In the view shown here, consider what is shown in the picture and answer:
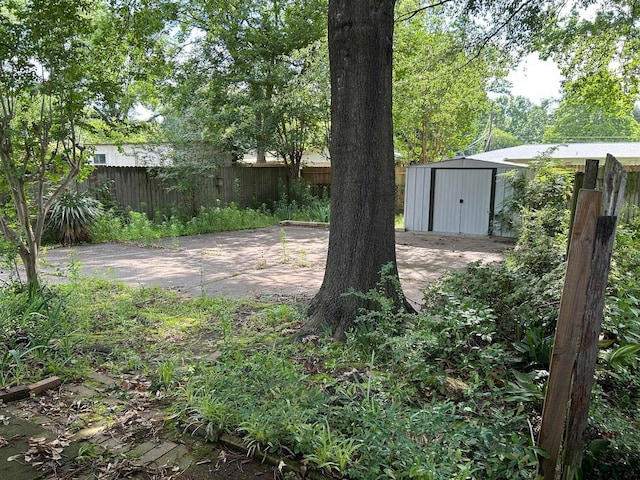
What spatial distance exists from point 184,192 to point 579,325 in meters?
11.7

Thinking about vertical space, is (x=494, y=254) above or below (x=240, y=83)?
below

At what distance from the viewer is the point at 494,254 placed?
832 centimetres

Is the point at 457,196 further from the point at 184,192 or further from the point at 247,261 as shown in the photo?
the point at 184,192

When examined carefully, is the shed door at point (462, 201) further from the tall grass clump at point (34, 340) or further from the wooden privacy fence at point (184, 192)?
the tall grass clump at point (34, 340)

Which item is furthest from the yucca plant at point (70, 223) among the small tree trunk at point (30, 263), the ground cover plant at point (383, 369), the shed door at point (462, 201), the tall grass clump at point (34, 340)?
the shed door at point (462, 201)

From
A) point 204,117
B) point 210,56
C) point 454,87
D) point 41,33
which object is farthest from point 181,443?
point 454,87

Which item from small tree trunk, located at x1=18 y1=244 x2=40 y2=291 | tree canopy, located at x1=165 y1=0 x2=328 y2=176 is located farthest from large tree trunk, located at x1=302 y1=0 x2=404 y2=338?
tree canopy, located at x1=165 y1=0 x2=328 y2=176

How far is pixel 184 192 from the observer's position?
1230 cm

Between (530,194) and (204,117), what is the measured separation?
950cm

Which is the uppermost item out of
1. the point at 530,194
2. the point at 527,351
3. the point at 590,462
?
the point at 530,194

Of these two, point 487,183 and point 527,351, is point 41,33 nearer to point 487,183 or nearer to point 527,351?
point 527,351

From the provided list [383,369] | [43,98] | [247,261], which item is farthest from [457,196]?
[43,98]

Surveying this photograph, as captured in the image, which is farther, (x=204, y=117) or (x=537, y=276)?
(x=204, y=117)

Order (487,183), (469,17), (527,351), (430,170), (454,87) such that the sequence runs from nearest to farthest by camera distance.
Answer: (527,351) → (469,17) → (487,183) → (430,170) → (454,87)
